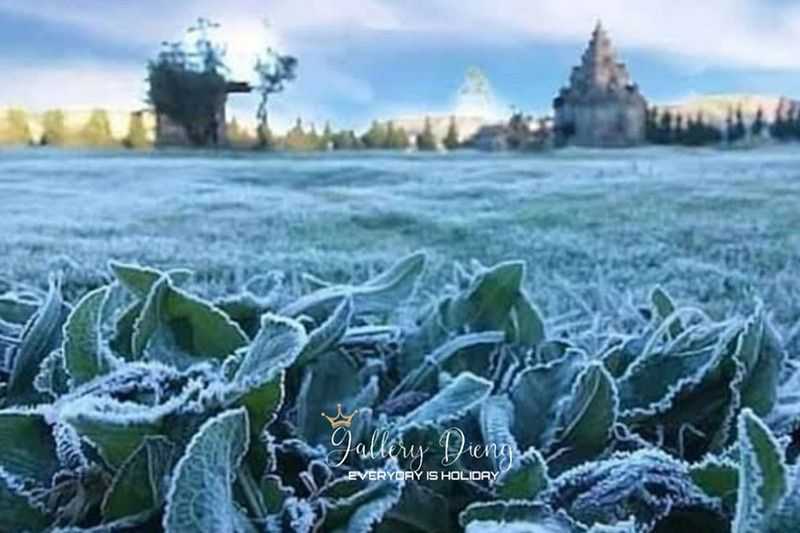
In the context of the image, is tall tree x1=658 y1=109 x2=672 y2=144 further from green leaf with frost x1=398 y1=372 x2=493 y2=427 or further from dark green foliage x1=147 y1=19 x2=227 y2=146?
green leaf with frost x1=398 y1=372 x2=493 y2=427

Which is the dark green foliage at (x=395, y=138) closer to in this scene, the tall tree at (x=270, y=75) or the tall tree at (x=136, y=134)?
the tall tree at (x=270, y=75)

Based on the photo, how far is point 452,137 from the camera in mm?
1053

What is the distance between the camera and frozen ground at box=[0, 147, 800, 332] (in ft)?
3.08

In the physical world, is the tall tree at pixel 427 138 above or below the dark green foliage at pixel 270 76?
below

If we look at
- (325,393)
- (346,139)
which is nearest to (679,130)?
(346,139)

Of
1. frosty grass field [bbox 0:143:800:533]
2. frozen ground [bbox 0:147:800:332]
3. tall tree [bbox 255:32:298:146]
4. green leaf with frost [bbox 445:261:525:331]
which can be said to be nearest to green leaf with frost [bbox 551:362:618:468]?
frosty grass field [bbox 0:143:800:533]

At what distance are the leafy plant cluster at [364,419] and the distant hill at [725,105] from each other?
67cm

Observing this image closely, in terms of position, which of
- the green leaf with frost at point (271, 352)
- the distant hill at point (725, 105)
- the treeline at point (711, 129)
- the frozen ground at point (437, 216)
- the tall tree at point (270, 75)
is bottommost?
the frozen ground at point (437, 216)

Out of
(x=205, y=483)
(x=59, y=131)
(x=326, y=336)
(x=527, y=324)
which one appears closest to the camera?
(x=205, y=483)

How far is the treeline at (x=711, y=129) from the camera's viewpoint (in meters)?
1.07

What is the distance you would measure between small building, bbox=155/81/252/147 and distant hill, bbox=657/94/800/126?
1.38 ft

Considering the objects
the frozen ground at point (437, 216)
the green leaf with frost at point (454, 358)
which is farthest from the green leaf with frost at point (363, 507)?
the frozen ground at point (437, 216)

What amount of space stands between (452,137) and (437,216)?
0.27 ft

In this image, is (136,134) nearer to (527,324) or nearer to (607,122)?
(607,122)
